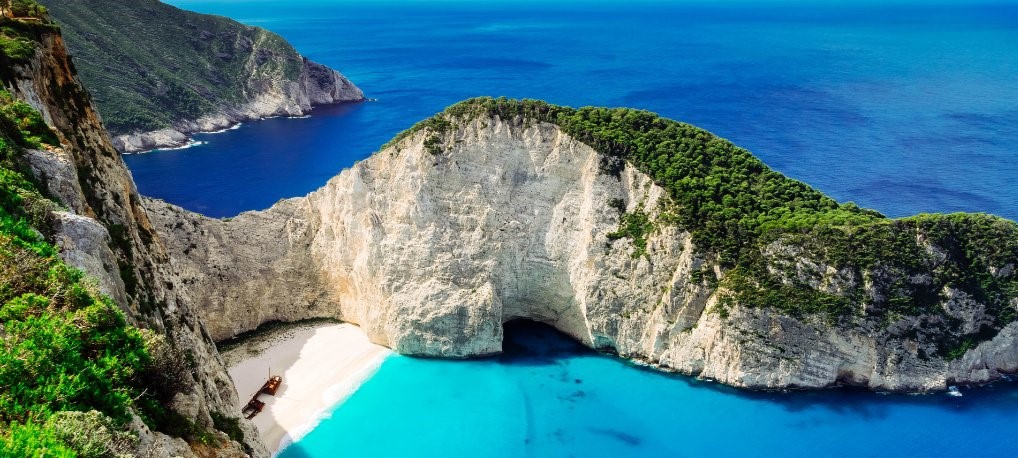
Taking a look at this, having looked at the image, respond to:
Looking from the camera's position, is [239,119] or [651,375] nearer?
[651,375]

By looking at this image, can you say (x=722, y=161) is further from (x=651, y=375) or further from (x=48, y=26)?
(x=48, y=26)

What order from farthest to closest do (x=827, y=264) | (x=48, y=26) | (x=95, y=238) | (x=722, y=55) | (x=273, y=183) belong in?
1. (x=722, y=55)
2. (x=273, y=183)
3. (x=827, y=264)
4. (x=48, y=26)
5. (x=95, y=238)

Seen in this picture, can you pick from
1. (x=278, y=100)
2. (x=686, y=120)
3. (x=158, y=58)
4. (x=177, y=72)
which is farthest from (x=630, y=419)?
(x=158, y=58)

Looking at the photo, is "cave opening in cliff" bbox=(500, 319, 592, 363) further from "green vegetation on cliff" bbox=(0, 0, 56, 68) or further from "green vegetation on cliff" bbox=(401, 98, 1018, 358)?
"green vegetation on cliff" bbox=(0, 0, 56, 68)

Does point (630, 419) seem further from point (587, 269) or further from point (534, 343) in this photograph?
point (587, 269)

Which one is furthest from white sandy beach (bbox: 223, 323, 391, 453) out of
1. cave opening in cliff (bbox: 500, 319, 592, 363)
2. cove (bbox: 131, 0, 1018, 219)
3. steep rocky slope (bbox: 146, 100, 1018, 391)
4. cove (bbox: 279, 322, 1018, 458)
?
cove (bbox: 131, 0, 1018, 219)

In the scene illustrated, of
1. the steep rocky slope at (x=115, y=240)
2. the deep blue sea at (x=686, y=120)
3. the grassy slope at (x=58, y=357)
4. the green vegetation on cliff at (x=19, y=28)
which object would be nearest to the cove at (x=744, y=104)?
the deep blue sea at (x=686, y=120)

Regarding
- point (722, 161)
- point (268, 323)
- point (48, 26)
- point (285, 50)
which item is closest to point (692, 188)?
point (722, 161)

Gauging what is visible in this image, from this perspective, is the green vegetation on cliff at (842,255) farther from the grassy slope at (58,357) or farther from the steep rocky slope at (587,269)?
the grassy slope at (58,357)
